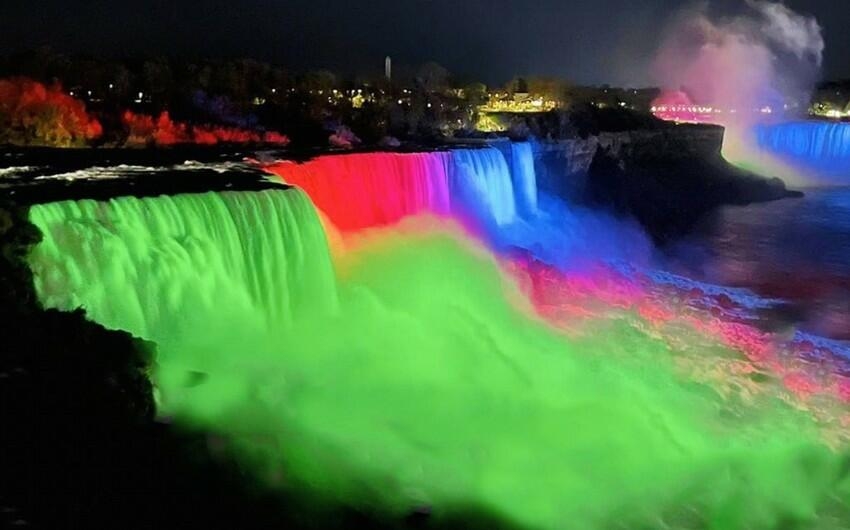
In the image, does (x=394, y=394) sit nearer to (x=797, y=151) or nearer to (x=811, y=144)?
(x=797, y=151)

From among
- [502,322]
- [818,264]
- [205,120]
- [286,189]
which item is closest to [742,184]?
[818,264]

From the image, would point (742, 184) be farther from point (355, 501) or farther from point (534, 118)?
point (355, 501)

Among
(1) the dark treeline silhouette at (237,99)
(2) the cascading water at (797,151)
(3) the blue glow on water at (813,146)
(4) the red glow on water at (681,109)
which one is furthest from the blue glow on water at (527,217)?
(4) the red glow on water at (681,109)

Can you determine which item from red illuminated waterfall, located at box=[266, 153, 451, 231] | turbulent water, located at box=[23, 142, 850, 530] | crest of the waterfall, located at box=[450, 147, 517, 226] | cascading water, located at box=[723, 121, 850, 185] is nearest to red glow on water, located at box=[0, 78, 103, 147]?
red illuminated waterfall, located at box=[266, 153, 451, 231]

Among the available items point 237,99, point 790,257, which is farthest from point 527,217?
point 237,99

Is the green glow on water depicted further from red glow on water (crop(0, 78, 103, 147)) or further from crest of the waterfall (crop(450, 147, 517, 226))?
red glow on water (crop(0, 78, 103, 147))

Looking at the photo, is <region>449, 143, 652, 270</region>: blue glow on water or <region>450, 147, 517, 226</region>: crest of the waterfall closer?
<region>450, 147, 517, 226</region>: crest of the waterfall
